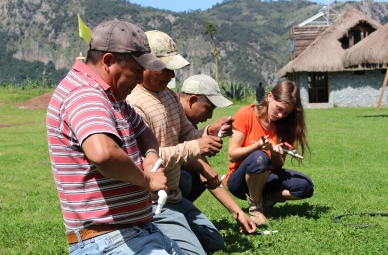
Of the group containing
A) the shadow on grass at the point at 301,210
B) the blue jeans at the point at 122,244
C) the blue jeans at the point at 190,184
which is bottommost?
the shadow on grass at the point at 301,210

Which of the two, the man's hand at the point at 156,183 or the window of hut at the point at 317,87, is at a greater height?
the man's hand at the point at 156,183

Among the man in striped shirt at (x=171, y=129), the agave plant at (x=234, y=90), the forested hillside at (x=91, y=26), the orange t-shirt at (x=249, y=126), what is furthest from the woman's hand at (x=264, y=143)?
the forested hillside at (x=91, y=26)

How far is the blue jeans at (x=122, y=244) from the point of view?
2715 millimetres

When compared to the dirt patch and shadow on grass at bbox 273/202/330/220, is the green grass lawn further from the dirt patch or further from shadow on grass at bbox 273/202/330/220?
the dirt patch

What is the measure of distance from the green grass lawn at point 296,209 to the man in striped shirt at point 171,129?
771 mm

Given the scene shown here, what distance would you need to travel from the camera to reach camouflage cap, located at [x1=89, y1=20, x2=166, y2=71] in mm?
2699

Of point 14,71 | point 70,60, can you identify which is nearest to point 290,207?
point 14,71

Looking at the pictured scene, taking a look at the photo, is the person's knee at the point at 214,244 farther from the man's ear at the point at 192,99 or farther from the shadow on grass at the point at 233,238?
the man's ear at the point at 192,99

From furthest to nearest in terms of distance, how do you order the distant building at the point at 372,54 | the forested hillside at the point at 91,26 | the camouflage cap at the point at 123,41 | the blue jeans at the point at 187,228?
the forested hillside at the point at 91,26 → the distant building at the point at 372,54 → the blue jeans at the point at 187,228 → the camouflage cap at the point at 123,41

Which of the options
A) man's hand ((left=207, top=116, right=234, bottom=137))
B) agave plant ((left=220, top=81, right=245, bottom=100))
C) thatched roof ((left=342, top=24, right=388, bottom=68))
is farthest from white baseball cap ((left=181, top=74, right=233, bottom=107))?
agave plant ((left=220, top=81, right=245, bottom=100))

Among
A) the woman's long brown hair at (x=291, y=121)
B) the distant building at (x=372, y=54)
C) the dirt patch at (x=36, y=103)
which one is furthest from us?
the dirt patch at (x=36, y=103)

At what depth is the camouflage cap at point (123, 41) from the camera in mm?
2699

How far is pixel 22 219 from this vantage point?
590cm

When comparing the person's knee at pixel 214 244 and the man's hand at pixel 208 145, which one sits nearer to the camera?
the man's hand at pixel 208 145
